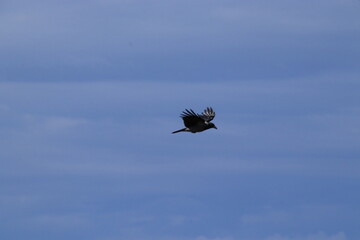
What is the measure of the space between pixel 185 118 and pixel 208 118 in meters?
7.54

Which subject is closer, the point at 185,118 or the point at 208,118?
the point at 185,118

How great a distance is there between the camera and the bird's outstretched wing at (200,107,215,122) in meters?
81.5

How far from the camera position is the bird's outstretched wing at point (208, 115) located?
81512 mm

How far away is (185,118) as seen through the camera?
245 feet

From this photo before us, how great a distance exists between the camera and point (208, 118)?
81.8 metres

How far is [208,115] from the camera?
82438 mm
